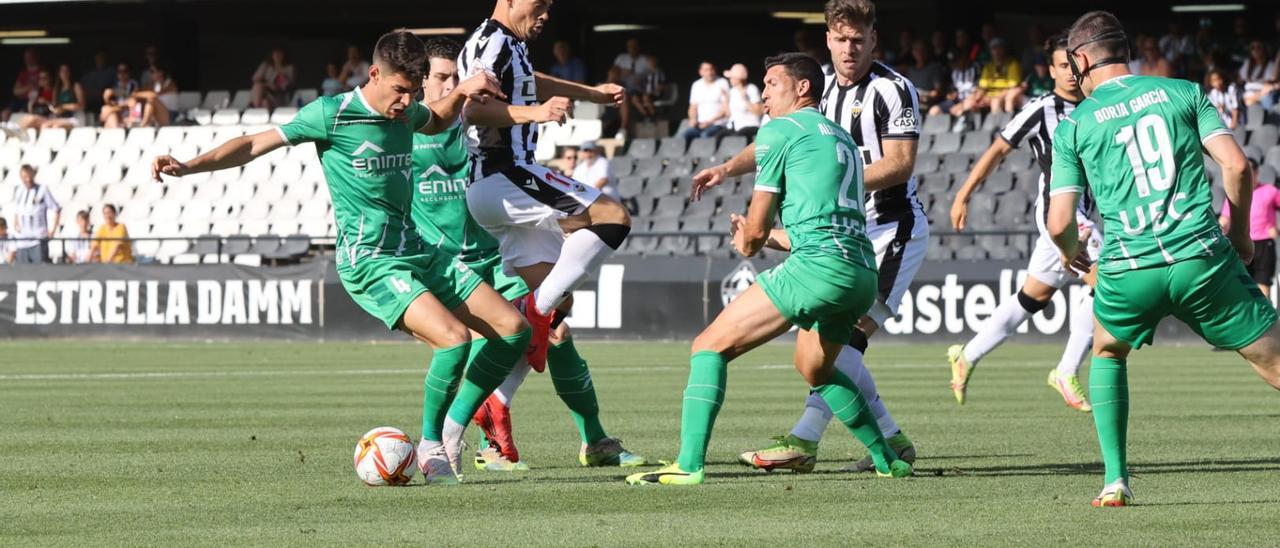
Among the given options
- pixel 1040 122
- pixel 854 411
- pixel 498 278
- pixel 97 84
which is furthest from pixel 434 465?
pixel 97 84

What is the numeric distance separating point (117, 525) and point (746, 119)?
2257 centimetres

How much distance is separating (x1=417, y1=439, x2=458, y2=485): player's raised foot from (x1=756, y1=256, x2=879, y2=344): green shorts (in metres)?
1.67

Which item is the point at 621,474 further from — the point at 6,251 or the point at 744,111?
the point at 6,251

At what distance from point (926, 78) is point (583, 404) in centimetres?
2079

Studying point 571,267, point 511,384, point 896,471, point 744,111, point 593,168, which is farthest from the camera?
point 744,111

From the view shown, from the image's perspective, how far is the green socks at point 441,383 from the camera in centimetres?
826

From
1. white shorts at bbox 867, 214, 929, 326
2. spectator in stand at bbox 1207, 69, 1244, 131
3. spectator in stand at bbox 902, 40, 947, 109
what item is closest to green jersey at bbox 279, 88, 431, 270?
white shorts at bbox 867, 214, 929, 326

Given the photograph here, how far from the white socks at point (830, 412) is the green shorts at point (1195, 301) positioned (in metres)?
2.02

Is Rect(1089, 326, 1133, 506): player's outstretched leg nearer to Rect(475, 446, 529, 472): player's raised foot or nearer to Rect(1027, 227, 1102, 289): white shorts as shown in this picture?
Rect(475, 446, 529, 472): player's raised foot

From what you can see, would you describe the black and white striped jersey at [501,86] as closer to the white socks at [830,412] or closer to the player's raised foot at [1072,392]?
the white socks at [830,412]

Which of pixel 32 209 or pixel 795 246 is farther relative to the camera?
pixel 32 209

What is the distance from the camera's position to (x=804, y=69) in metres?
7.88

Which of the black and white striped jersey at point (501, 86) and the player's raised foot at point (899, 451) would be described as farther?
the black and white striped jersey at point (501, 86)

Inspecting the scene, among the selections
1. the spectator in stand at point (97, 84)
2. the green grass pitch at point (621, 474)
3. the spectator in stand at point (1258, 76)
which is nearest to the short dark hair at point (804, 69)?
the green grass pitch at point (621, 474)
